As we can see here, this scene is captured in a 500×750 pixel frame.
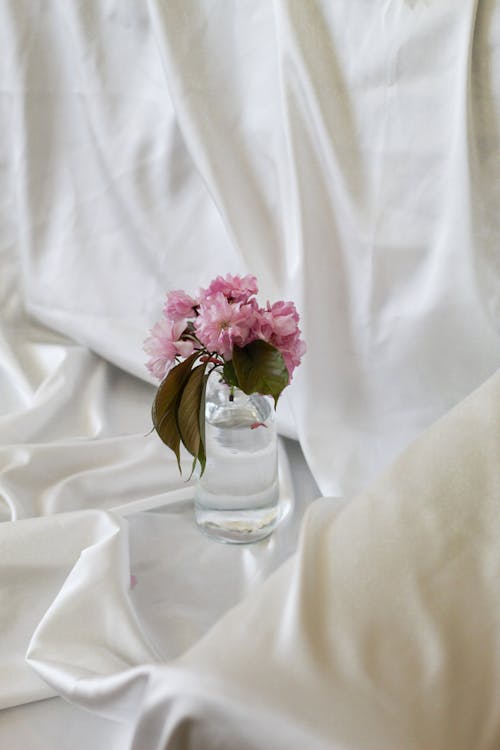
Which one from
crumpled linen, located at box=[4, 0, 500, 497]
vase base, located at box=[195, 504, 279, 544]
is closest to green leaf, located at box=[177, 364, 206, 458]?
vase base, located at box=[195, 504, 279, 544]

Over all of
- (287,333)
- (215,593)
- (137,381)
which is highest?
(287,333)

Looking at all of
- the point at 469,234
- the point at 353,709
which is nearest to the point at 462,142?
the point at 469,234

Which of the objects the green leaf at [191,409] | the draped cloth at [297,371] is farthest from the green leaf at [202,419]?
the draped cloth at [297,371]

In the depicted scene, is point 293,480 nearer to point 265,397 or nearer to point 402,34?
point 265,397

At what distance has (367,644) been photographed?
686 mm

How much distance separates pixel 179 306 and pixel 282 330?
0.10m

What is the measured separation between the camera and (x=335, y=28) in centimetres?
117

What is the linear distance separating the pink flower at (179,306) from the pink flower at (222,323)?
35 millimetres

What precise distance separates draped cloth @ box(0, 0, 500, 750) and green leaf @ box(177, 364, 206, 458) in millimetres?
123

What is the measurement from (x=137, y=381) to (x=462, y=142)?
0.51 meters

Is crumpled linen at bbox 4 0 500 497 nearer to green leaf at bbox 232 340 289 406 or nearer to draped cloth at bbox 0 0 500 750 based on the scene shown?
draped cloth at bbox 0 0 500 750

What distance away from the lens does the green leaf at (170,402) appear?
0.95 meters

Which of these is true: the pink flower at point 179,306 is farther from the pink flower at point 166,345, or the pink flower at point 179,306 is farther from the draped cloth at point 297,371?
the draped cloth at point 297,371

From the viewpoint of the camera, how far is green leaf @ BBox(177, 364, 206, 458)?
95 cm
